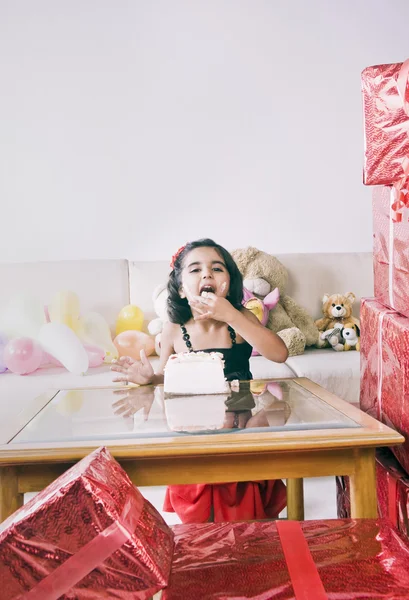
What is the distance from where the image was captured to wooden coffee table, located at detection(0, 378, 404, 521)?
0.84 m

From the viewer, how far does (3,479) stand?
33.6 inches

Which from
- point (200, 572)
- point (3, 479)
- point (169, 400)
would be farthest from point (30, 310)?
point (200, 572)

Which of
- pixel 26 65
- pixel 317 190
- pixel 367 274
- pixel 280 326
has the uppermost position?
pixel 26 65

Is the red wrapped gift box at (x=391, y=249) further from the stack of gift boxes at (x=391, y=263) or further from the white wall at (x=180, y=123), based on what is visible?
the white wall at (x=180, y=123)

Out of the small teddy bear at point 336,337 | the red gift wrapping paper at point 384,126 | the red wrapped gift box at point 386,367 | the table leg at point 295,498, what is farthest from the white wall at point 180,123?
the red gift wrapping paper at point 384,126

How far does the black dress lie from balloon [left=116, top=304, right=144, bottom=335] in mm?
799

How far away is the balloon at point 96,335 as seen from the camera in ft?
8.04

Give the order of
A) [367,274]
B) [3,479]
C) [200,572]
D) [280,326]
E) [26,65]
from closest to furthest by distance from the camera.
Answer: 1. [200,572]
2. [3,479]
3. [280,326]
4. [367,274]
5. [26,65]

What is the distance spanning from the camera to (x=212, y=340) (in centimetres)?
176

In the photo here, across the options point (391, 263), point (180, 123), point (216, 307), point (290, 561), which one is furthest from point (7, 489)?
point (180, 123)

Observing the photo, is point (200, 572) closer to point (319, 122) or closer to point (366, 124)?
point (366, 124)

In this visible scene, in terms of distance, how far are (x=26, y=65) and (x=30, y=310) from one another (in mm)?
1385

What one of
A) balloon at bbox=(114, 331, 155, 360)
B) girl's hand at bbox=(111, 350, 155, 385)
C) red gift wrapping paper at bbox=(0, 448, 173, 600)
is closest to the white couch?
balloon at bbox=(114, 331, 155, 360)

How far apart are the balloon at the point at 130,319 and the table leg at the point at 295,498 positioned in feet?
4.38
